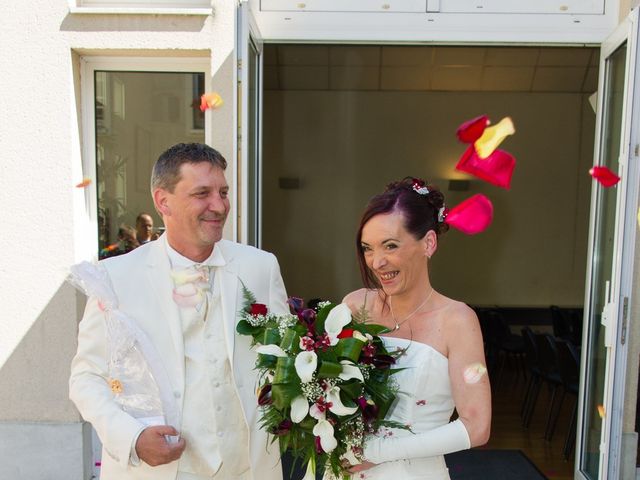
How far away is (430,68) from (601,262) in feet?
20.7

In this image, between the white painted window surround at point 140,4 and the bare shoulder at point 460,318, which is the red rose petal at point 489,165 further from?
the white painted window surround at point 140,4

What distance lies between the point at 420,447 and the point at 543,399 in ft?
19.8

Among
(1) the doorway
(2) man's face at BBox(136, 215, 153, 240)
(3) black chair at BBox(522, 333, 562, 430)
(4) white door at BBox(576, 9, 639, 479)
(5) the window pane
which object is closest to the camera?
(4) white door at BBox(576, 9, 639, 479)

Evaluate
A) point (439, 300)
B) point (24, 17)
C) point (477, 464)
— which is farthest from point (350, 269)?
point (439, 300)

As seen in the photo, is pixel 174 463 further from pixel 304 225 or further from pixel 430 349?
pixel 304 225

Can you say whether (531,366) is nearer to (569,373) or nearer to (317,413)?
(569,373)

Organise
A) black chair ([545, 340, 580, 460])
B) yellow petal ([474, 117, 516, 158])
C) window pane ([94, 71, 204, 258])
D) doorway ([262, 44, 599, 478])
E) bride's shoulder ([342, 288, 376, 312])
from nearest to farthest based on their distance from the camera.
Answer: bride's shoulder ([342, 288, 376, 312]), yellow petal ([474, 117, 516, 158]), window pane ([94, 71, 204, 258]), black chair ([545, 340, 580, 460]), doorway ([262, 44, 599, 478])

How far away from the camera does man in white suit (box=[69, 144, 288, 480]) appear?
2191 mm

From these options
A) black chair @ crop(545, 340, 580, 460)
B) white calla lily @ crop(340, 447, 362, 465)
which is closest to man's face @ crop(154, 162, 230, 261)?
white calla lily @ crop(340, 447, 362, 465)

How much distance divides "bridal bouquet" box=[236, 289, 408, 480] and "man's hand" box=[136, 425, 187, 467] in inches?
14.6

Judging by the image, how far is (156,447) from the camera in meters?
2.00

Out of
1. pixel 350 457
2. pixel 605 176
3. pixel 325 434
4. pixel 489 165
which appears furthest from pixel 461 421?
pixel 605 176

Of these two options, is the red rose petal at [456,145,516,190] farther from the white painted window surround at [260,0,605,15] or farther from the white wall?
the white wall

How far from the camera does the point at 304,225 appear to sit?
10477mm
